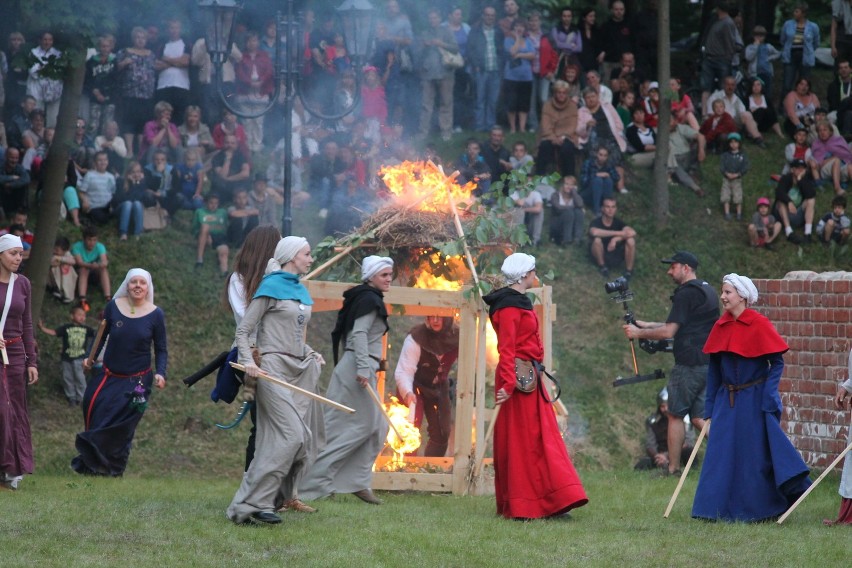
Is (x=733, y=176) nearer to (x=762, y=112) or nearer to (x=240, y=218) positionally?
(x=762, y=112)

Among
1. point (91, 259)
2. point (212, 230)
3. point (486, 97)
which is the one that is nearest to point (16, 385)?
point (91, 259)

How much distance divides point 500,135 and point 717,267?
400 centimetres

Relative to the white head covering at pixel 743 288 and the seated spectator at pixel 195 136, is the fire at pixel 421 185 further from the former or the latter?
the seated spectator at pixel 195 136

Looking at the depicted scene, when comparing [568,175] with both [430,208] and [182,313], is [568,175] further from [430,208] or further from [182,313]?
[430,208]

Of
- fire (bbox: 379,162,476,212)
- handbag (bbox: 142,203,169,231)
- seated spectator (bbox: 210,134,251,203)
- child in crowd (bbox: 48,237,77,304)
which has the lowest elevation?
child in crowd (bbox: 48,237,77,304)

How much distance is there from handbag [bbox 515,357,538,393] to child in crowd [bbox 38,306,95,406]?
776 cm

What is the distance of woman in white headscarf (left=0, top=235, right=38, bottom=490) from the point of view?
10.8 meters

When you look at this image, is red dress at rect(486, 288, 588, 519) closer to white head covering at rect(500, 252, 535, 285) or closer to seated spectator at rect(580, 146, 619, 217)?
white head covering at rect(500, 252, 535, 285)

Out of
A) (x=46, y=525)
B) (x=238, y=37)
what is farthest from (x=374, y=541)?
(x=238, y=37)

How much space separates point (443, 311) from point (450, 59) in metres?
11.5

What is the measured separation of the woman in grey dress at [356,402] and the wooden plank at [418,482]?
89 centimetres

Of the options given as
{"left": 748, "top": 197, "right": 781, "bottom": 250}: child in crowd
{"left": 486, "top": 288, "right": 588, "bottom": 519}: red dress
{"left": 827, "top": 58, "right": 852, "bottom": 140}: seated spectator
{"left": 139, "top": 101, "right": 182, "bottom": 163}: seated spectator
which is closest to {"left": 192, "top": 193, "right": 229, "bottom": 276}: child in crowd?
{"left": 139, "top": 101, "right": 182, "bottom": 163}: seated spectator

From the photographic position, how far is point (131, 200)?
763 inches

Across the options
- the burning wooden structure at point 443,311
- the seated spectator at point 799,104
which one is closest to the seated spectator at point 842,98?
the seated spectator at point 799,104
